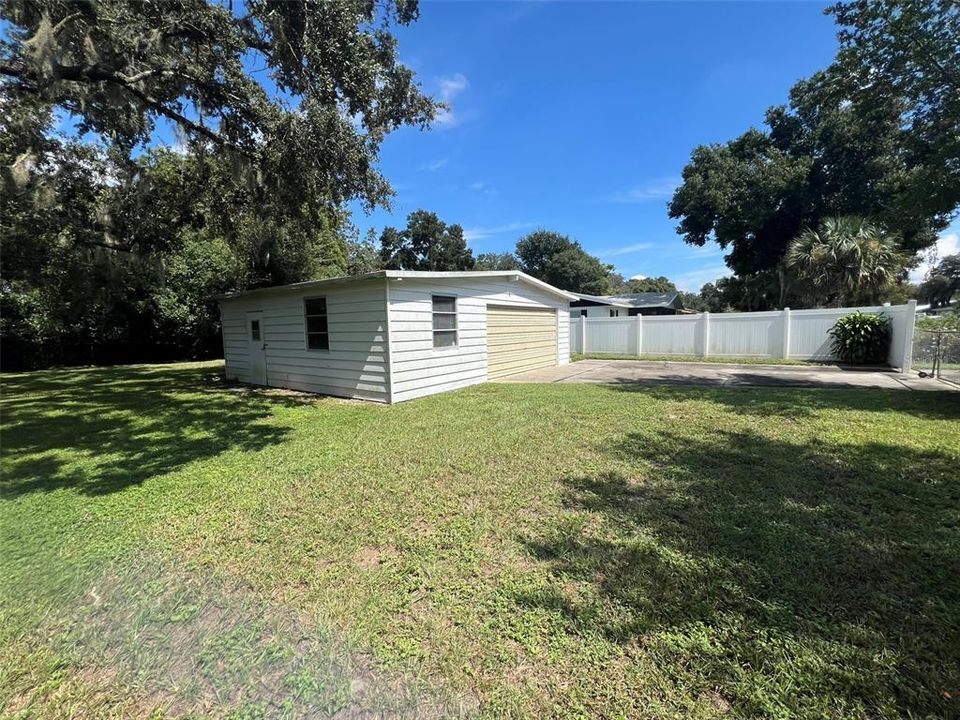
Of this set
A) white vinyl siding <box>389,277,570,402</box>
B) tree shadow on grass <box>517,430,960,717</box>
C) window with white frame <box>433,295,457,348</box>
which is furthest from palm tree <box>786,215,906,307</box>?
tree shadow on grass <box>517,430,960,717</box>

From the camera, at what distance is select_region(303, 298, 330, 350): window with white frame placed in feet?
30.7

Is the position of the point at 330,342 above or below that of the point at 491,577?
above

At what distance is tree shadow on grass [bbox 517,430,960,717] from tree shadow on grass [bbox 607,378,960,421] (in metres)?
2.64

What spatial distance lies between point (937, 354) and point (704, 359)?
5.67 metres

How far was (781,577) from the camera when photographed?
2.64 m

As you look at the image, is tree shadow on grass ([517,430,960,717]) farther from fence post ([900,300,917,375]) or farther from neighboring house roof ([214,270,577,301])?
fence post ([900,300,917,375])

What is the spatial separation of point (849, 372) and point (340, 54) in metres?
13.2

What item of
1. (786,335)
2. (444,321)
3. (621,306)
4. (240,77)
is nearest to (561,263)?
(621,306)

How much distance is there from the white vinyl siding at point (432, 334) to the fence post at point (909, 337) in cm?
954

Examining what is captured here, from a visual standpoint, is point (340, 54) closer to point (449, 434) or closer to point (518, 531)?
point (449, 434)

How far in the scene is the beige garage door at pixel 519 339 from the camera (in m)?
11.3

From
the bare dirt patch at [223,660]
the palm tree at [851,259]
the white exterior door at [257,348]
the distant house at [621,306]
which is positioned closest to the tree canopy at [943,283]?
the distant house at [621,306]

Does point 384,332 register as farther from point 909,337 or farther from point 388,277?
point 909,337

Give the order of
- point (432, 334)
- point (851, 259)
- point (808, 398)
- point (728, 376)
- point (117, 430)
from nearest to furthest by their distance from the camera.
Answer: point (117, 430) < point (808, 398) < point (432, 334) < point (728, 376) < point (851, 259)
